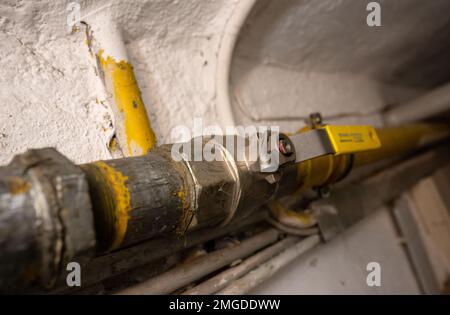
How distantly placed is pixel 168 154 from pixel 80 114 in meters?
0.20

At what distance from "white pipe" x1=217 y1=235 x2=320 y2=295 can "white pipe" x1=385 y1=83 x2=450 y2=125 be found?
0.71 m

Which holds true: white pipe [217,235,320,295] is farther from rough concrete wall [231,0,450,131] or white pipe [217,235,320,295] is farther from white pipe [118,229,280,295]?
rough concrete wall [231,0,450,131]

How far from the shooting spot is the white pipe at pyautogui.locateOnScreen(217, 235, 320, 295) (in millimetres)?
541

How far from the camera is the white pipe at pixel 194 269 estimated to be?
45 centimetres

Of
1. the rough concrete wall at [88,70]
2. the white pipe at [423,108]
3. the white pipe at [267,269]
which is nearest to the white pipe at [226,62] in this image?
the rough concrete wall at [88,70]

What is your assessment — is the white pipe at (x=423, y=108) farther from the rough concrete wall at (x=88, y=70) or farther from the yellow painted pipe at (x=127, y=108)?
→ the yellow painted pipe at (x=127, y=108)

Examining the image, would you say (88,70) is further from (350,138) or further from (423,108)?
(423,108)

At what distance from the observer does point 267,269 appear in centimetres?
59

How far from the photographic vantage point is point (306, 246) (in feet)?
2.22

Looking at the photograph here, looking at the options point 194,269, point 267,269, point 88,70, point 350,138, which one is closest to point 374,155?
point 350,138

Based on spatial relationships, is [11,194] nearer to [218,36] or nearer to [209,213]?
[209,213]

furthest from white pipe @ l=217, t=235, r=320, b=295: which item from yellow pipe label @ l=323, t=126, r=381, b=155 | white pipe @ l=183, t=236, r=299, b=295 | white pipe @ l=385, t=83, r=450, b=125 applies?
white pipe @ l=385, t=83, r=450, b=125

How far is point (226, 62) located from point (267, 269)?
0.42m
